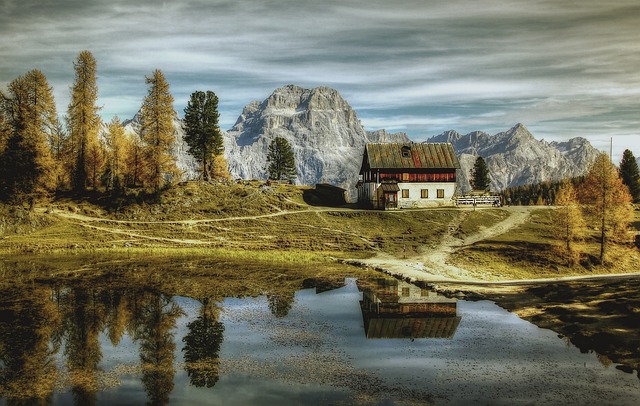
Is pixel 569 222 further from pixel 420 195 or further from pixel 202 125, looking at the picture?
pixel 202 125

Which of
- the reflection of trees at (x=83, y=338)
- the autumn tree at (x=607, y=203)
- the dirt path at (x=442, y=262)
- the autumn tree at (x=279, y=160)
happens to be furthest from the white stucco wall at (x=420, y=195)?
the reflection of trees at (x=83, y=338)

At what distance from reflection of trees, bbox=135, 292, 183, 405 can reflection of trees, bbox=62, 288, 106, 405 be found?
2260mm

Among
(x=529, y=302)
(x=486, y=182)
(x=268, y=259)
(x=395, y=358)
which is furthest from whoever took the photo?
(x=486, y=182)

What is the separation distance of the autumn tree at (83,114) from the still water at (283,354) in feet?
145

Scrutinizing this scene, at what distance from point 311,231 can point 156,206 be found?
2497 cm

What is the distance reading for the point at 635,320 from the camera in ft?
98.9

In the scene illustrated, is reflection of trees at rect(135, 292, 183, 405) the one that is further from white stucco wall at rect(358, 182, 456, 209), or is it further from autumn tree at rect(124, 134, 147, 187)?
white stucco wall at rect(358, 182, 456, 209)

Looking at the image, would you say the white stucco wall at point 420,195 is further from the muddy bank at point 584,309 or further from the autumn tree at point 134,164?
the muddy bank at point 584,309

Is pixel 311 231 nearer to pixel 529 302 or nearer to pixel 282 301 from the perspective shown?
pixel 282 301

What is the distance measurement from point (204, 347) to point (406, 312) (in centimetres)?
1502

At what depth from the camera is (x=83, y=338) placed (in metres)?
28.6

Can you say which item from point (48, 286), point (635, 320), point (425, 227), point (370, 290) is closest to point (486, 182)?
point (425, 227)

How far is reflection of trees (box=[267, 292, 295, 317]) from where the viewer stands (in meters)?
35.7

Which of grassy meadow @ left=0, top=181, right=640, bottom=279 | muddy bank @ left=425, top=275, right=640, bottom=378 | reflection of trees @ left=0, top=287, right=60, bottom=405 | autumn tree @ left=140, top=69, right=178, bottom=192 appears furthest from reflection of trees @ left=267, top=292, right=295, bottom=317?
autumn tree @ left=140, top=69, right=178, bottom=192
